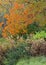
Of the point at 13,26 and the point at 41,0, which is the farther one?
the point at 13,26

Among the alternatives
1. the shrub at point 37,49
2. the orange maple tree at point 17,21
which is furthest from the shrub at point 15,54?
the orange maple tree at point 17,21

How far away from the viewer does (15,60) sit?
517 inches

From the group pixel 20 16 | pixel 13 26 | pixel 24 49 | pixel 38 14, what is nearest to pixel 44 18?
pixel 38 14

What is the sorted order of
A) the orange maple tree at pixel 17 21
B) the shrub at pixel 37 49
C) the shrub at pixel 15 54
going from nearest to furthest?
the shrub at pixel 15 54 → the shrub at pixel 37 49 → the orange maple tree at pixel 17 21

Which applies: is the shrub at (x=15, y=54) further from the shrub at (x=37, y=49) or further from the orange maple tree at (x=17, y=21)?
the orange maple tree at (x=17, y=21)

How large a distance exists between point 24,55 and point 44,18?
2.21m

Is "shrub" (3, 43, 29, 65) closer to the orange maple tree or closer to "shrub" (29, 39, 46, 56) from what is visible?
"shrub" (29, 39, 46, 56)

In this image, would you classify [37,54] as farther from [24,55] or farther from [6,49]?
[6,49]

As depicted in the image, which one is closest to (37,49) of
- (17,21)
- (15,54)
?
(15,54)

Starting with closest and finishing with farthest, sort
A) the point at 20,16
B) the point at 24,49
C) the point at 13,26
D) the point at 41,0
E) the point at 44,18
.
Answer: the point at 41,0, the point at 44,18, the point at 24,49, the point at 20,16, the point at 13,26

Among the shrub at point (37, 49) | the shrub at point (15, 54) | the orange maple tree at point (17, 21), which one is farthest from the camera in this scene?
the orange maple tree at point (17, 21)

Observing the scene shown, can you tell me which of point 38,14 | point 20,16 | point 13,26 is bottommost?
point 13,26

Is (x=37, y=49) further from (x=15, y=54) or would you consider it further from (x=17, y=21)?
(x=17, y=21)

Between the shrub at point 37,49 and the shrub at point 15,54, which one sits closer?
the shrub at point 15,54
